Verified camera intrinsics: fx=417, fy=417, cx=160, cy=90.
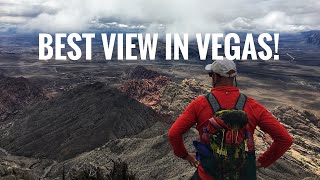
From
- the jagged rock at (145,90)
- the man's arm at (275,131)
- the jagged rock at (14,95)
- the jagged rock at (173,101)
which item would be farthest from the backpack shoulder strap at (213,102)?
the jagged rock at (14,95)

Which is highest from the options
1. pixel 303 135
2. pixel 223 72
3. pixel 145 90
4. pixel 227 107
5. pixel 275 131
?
pixel 223 72

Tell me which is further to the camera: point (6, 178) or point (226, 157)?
point (6, 178)

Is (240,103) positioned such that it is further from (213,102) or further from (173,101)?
(173,101)

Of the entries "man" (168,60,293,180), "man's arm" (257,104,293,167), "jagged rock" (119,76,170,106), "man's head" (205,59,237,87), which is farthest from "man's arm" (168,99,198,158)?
"jagged rock" (119,76,170,106)

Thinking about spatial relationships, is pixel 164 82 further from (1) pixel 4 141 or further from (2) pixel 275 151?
(2) pixel 275 151

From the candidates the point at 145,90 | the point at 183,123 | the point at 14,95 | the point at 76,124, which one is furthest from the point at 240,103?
the point at 14,95

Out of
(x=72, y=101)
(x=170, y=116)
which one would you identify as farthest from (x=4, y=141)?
(x=170, y=116)

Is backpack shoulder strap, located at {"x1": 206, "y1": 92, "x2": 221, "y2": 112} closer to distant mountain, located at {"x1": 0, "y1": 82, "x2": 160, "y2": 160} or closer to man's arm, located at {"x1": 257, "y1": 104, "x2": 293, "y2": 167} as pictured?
man's arm, located at {"x1": 257, "y1": 104, "x2": 293, "y2": 167}
